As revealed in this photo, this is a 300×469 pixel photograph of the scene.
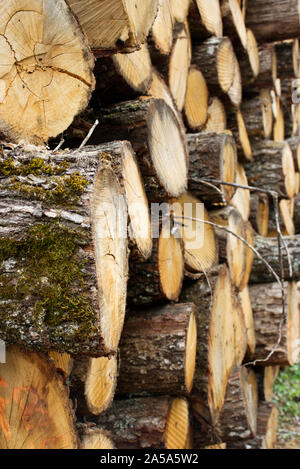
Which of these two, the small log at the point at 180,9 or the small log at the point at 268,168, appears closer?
the small log at the point at 180,9

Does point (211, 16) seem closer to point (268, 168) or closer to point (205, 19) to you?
point (205, 19)

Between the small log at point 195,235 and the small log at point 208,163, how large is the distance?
0.07m

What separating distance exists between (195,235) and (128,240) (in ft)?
2.65

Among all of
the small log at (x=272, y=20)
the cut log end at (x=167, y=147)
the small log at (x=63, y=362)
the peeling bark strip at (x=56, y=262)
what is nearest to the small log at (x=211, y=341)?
the cut log end at (x=167, y=147)

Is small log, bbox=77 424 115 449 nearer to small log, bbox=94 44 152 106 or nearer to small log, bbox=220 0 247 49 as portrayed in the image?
small log, bbox=94 44 152 106

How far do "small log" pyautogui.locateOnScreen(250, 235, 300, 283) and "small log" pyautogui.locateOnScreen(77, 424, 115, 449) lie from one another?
1.79 m

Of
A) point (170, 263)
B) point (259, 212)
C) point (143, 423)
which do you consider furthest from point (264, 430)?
point (170, 263)

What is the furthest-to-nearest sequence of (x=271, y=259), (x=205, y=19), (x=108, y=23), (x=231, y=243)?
(x=271, y=259) < (x=205, y=19) < (x=231, y=243) < (x=108, y=23)

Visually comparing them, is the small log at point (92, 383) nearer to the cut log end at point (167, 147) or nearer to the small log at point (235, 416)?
the cut log end at point (167, 147)

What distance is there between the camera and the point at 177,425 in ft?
6.74

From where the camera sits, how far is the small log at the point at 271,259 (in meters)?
3.13

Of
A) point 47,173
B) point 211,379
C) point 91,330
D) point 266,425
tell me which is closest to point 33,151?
point 47,173

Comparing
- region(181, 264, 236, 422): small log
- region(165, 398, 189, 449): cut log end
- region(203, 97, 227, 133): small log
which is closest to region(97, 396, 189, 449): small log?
region(165, 398, 189, 449): cut log end

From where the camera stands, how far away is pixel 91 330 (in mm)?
1188
